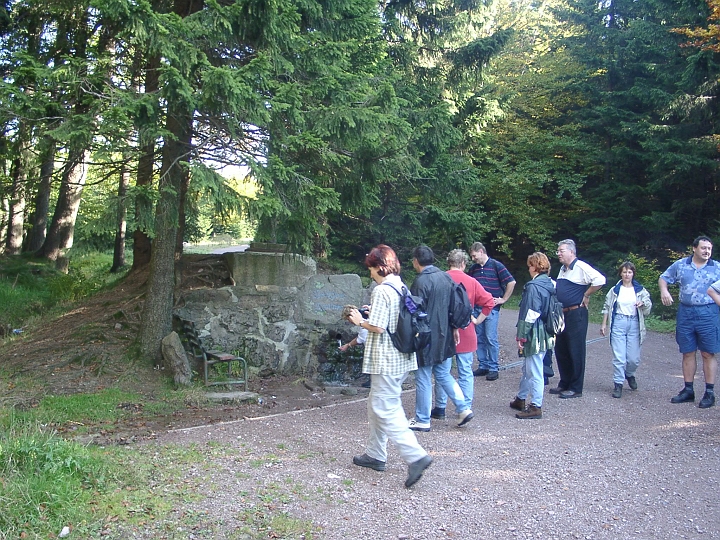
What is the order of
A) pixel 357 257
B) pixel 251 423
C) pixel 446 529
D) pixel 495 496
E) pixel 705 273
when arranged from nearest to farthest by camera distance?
1. pixel 446 529
2. pixel 495 496
3. pixel 251 423
4. pixel 705 273
5. pixel 357 257

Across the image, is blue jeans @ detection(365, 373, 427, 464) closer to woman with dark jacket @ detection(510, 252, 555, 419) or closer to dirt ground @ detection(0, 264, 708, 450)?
woman with dark jacket @ detection(510, 252, 555, 419)

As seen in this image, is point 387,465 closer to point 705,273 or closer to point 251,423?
point 251,423

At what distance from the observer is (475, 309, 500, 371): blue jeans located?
→ 814 centimetres

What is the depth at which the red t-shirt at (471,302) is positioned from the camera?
628 cm

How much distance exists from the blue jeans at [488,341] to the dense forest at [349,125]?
2.31 meters

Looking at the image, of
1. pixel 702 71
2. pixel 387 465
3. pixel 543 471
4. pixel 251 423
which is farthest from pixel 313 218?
pixel 702 71

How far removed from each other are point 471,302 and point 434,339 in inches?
48.8

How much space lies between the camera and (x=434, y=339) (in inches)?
219

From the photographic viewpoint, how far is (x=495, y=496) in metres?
4.38

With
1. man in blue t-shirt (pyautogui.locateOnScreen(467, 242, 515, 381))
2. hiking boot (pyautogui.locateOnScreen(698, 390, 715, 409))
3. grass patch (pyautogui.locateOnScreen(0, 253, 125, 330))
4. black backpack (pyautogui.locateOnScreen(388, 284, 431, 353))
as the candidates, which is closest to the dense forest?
grass patch (pyautogui.locateOnScreen(0, 253, 125, 330))

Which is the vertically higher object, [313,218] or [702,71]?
[702,71]

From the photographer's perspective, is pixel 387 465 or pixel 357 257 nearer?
pixel 387 465

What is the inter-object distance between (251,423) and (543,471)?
286 cm

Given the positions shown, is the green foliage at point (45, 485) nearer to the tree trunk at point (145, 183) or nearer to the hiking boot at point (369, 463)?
the hiking boot at point (369, 463)
